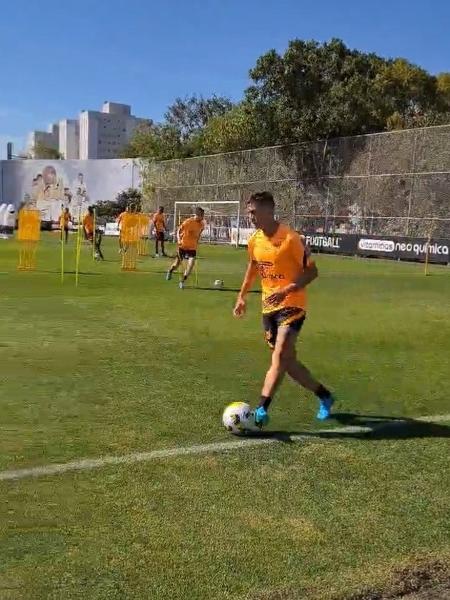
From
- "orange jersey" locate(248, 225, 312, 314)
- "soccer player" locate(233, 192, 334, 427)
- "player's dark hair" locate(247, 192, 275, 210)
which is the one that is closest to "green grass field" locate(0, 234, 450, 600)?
"soccer player" locate(233, 192, 334, 427)

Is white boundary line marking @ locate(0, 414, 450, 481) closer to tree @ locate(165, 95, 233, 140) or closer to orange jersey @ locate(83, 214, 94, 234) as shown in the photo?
orange jersey @ locate(83, 214, 94, 234)

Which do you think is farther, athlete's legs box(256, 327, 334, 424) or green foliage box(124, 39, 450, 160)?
green foliage box(124, 39, 450, 160)

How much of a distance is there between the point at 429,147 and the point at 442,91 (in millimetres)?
25730

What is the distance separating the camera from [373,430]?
5.80 metres

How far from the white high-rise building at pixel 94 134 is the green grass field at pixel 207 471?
137 m

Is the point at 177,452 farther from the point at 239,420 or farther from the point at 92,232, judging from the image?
the point at 92,232

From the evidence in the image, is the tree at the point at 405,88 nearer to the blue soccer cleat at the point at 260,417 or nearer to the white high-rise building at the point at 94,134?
the blue soccer cleat at the point at 260,417

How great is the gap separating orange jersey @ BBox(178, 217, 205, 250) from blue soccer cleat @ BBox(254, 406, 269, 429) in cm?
1152

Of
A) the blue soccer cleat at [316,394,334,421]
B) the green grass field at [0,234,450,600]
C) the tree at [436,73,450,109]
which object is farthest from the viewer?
the tree at [436,73,450,109]

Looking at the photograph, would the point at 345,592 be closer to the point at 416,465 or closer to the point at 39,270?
the point at 416,465

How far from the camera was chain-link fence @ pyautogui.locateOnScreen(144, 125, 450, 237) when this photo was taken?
29.3 m

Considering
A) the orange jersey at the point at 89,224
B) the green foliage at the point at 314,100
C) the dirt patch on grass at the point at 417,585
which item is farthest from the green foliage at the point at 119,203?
the dirt patch on grass at the point at 417,585

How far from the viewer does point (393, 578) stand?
11.0 feet

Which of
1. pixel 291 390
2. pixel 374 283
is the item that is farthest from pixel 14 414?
pixel 374 283
